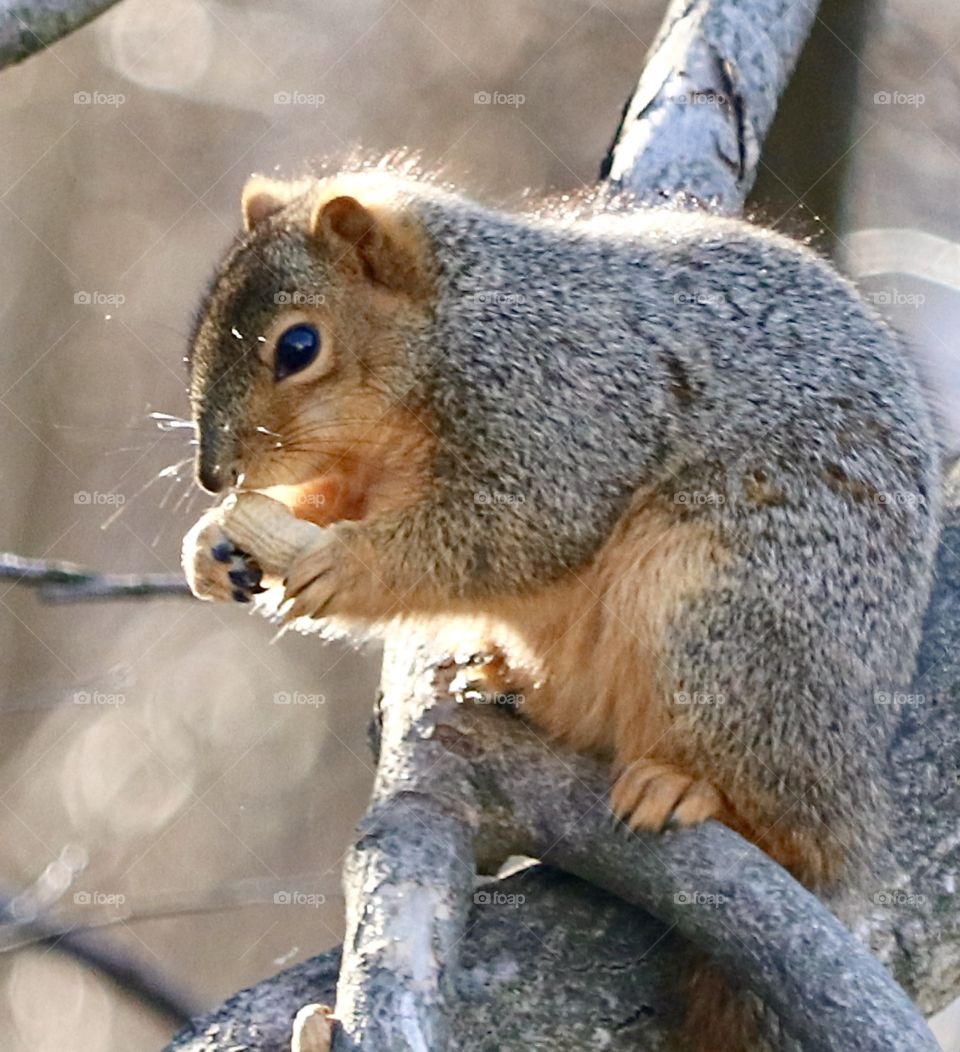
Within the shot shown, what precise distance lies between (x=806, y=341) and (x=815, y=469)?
0.39 m

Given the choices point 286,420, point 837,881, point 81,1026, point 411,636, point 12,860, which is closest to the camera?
point 837,881

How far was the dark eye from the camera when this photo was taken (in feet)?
12.6

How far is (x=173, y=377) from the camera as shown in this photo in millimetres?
10094

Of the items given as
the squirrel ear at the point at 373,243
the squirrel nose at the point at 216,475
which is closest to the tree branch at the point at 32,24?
the squirrel ear at the point at 373,243

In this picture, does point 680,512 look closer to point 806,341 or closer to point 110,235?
point 806,341

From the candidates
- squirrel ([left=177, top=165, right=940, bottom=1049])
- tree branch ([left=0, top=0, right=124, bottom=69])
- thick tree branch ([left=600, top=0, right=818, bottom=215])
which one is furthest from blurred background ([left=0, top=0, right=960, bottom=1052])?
squirrel ([left=177, top=165, right=940, bottom=1049])

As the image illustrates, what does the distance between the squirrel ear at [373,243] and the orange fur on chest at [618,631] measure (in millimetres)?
869

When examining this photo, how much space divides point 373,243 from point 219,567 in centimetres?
94

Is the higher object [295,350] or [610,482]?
[295,350]

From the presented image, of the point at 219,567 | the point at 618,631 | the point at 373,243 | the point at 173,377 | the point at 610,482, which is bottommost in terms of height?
the point at 173,377

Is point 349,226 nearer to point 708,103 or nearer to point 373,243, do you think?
point 373,243

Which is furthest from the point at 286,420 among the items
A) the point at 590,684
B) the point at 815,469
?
the point at 815,469

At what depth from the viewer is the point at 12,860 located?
31.5ft

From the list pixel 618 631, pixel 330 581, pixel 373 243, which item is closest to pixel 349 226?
pixel 373 243
